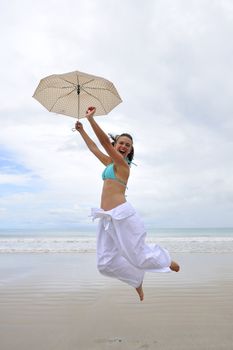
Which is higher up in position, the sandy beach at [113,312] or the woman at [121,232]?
the woman at [121,232]

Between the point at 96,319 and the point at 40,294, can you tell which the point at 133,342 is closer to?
the point at 96,319

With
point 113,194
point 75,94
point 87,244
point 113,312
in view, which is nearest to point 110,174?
point 113,194

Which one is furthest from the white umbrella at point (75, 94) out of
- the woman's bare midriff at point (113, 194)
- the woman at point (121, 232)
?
the woman's bare midriff at point (113, 194)

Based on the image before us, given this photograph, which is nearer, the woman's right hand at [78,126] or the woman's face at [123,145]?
the woman's face at [123,145]

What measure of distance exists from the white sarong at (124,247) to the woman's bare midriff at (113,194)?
2.9 inches

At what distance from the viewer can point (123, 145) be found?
4582mm

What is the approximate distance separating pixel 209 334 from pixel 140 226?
A: 177cm

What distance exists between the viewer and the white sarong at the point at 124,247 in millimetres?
4391

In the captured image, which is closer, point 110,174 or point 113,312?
point 110,174

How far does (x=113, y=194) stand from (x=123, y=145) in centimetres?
58

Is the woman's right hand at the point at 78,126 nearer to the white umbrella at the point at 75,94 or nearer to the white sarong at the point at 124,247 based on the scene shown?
the white umbrella at the point at 75,94

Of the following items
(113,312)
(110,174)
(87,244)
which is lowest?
(113,312)

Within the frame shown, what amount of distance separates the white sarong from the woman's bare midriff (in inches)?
2.9

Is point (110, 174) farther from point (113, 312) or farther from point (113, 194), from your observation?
point (113, 312)
